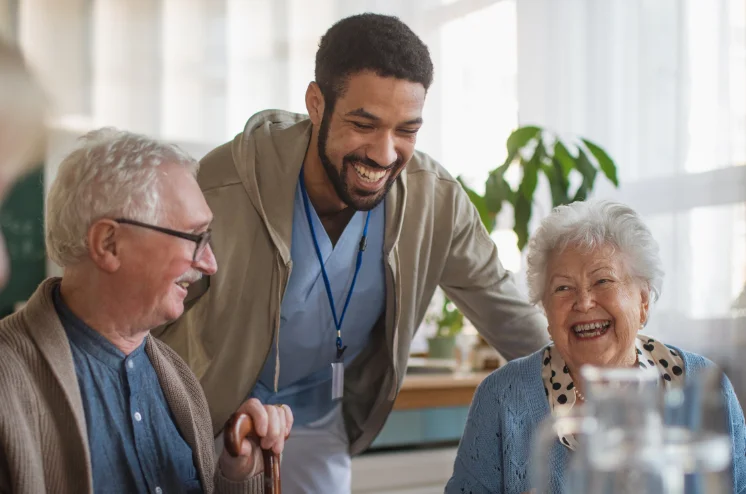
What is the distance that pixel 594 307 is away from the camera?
1738 mm

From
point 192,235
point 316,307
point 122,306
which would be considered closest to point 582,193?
point 316,307

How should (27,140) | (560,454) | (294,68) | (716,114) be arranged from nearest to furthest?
(27,140) < (560,454) < (716,114) < (294,68)

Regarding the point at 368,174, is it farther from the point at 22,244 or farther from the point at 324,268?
the point at 22,244

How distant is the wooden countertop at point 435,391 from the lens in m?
2.90

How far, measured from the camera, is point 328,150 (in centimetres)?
183

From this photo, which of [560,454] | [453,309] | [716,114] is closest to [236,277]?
[560,454]

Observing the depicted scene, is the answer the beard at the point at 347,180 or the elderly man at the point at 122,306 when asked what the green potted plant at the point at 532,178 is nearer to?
the beard at the point at 347,180

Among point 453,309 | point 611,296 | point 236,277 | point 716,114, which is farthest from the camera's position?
point 453,309

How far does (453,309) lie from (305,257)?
174cm

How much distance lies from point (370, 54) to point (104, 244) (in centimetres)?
68

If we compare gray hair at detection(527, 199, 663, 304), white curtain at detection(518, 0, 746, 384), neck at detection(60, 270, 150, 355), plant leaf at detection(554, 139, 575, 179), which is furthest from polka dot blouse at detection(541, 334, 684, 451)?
white curtain at detection(518, 0, 746, 384)

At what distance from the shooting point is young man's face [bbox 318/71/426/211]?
1740 millimetres

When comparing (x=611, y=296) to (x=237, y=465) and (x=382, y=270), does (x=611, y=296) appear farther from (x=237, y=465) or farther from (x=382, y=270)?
(x=237, y=465)

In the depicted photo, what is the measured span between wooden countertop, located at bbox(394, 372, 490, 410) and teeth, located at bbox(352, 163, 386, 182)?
118 centimetres
